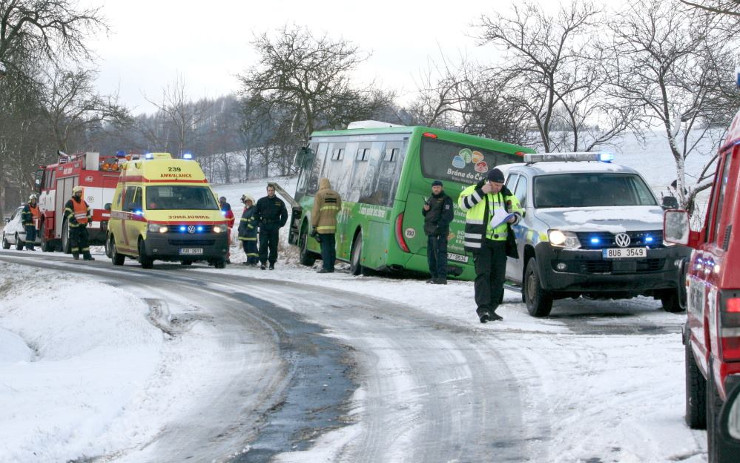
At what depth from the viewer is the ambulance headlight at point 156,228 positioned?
74.5 ft

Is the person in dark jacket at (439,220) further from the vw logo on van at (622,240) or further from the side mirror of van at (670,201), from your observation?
the side mirror of van at (670,201)

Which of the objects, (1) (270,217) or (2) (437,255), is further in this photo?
(1) (270,217)

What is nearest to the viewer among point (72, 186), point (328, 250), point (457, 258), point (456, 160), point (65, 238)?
point (456, 160)

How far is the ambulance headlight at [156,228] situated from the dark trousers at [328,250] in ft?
11.6

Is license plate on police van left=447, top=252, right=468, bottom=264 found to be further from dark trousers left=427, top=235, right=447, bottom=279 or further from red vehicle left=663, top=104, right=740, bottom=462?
red vehicle left=663, top=104, right=740, bottom=462

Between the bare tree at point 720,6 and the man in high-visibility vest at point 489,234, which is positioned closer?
the man in high-visibility vest at point 489,234

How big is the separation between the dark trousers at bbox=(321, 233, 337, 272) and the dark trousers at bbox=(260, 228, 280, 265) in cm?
188

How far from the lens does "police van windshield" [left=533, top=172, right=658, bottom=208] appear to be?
1358 centimetres

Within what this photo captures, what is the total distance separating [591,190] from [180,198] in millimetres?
12083

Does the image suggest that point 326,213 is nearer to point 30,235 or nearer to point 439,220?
point 439,220

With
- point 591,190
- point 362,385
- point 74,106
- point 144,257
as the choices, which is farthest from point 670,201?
point 74,106

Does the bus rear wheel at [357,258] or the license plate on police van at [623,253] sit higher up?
the license plate on police van at [623,253]

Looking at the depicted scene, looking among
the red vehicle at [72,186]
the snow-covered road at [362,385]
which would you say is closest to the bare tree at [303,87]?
the red vehicle at [72,186]

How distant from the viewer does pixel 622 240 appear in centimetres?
1245
